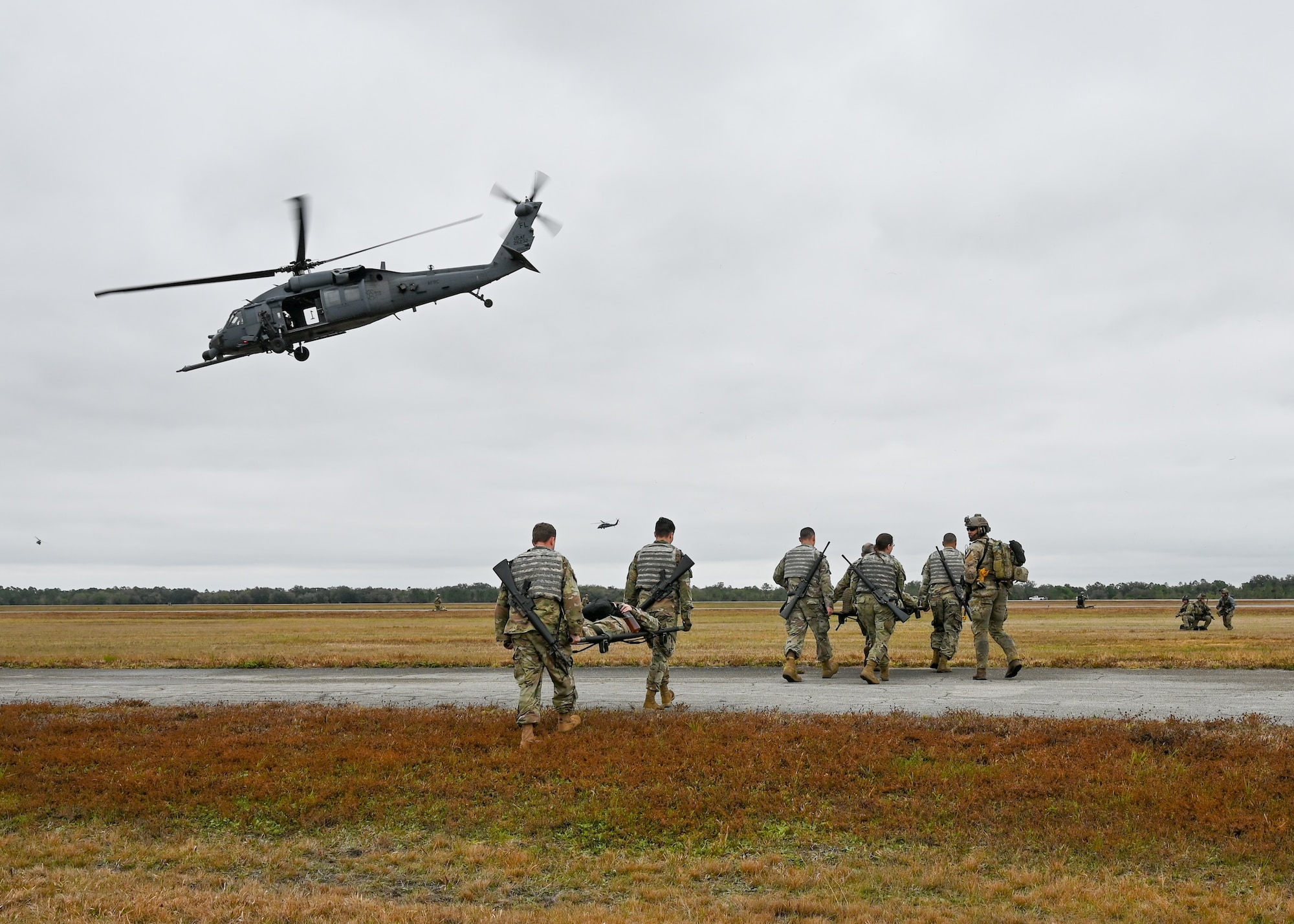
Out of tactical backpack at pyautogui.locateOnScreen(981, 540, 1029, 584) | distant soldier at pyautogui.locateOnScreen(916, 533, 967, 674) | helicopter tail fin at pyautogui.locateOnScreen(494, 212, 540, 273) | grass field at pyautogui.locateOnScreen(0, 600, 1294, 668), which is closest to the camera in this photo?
tactical backpack at pyautogui.locateOnScreen(981, 540, 1029, 584)

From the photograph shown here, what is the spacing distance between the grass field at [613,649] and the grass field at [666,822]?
33.8 feet

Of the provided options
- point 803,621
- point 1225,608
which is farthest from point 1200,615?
point 803,621

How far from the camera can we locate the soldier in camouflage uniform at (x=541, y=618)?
10.9 meters

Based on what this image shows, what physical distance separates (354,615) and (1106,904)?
70209 mm

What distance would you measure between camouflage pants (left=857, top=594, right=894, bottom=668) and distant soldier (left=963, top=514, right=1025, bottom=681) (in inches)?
54.3

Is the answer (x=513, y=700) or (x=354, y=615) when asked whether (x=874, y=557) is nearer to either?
(x=513, y=700)

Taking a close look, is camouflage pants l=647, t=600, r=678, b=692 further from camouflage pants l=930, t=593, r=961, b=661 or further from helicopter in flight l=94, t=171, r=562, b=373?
helicopter in flight l=94, t=171, r=562, b=373

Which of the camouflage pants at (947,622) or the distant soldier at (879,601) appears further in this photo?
the camouflage pants at (947,622)

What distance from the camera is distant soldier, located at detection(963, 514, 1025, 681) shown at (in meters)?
16.0

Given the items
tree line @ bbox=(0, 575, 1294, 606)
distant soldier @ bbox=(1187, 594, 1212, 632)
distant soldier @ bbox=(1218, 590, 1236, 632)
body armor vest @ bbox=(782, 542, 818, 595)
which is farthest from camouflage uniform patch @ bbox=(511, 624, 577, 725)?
tree line @ bbox=(0, 575, 1294, 606)

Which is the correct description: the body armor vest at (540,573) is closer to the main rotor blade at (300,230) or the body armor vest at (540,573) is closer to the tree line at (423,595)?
the main rotor blade at (300,230)

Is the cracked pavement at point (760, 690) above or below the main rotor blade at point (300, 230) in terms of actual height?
below

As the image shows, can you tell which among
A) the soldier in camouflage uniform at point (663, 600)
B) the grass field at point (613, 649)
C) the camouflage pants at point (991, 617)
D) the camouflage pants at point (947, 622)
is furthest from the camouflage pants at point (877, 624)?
the soldier in camouflage uniform at point (663, 600)

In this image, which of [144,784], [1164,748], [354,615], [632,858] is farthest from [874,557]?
[354,615]
